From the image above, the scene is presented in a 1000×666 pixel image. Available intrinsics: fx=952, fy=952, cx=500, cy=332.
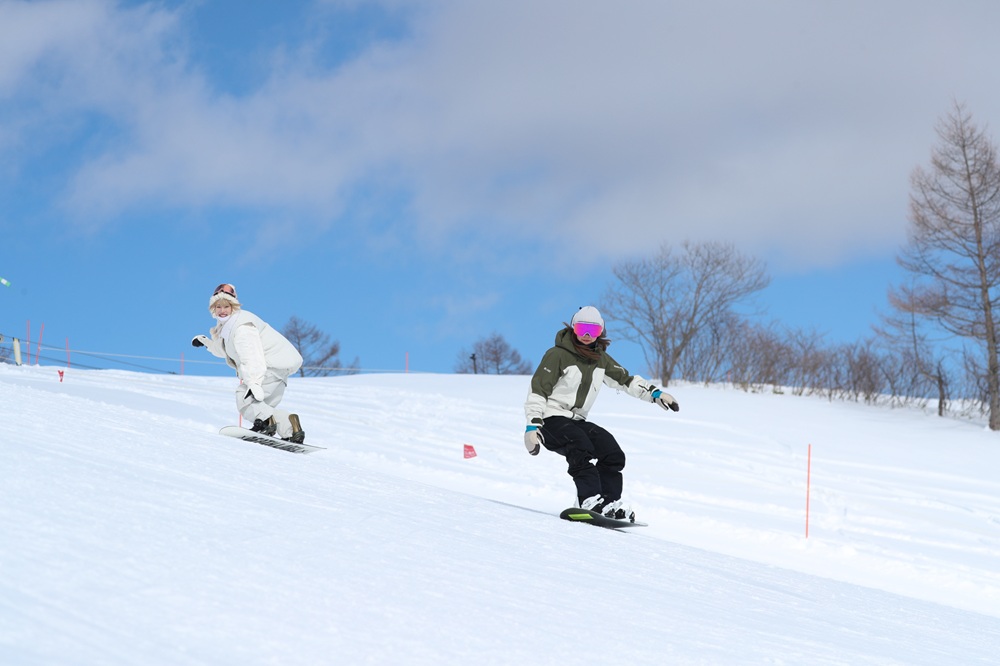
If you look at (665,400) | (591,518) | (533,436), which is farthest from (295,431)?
(665,400)

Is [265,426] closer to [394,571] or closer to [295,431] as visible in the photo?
[295,431]

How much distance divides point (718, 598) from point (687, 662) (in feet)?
4.38

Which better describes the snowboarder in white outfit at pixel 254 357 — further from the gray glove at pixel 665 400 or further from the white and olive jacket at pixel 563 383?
the gray glove at pixel 665 400

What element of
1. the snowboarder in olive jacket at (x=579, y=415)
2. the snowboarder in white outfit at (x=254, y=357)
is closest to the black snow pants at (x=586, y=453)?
the snowboarder in olive jacket at (x=579, y=415)

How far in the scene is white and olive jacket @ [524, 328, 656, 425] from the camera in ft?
23.2

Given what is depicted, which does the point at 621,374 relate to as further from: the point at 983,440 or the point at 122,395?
the point at 983,440

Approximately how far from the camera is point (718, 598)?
432cm

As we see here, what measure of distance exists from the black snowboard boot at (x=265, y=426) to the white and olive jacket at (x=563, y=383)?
9.93 ft

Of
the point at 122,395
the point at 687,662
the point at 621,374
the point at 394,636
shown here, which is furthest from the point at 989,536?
the point at 122,395

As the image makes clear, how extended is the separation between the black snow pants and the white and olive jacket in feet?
0.29

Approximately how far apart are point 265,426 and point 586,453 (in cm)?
351

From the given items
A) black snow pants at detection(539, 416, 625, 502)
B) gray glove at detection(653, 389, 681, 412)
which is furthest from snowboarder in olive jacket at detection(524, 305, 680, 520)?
gray glove at detection(653, 389, 681, 412)

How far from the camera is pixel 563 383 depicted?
23.4 feet

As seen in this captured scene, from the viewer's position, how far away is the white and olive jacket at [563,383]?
7082mm
